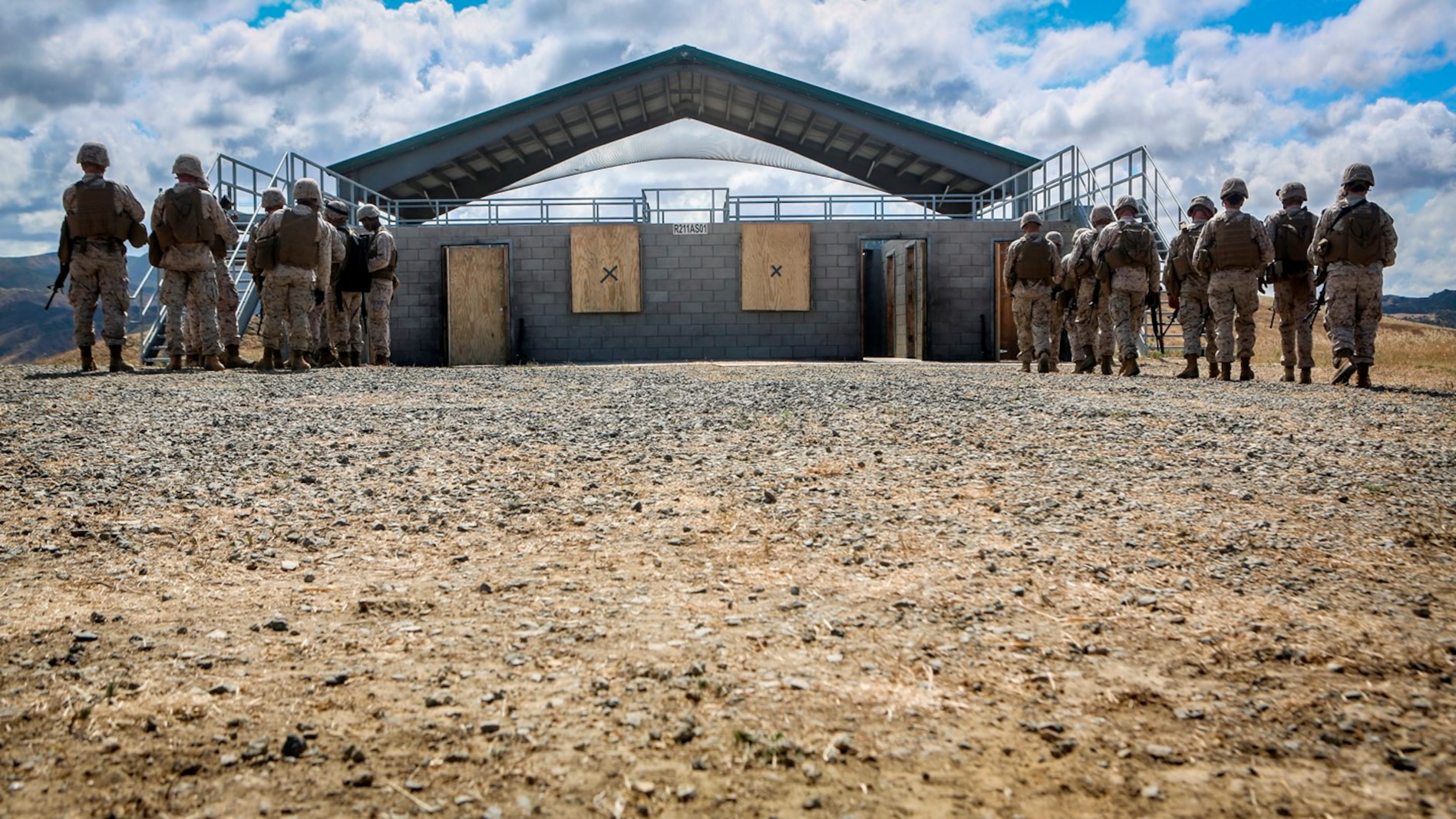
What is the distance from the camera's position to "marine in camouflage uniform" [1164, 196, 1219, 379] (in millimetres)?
11078

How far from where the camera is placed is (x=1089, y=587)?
10.00ft


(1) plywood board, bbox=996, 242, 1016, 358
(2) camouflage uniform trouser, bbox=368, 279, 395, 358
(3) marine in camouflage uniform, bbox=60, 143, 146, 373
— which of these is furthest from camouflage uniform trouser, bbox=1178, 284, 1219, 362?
(3) marine in camouflage uniform, bbox=60, 143, 146, 373

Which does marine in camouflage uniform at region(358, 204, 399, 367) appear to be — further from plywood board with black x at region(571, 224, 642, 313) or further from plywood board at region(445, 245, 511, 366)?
plywood board with black x at region(571, 224, 642, 313)

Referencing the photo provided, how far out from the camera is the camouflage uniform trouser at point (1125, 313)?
11.4 metres

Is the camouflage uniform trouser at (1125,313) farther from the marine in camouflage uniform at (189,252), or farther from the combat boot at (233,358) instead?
the combat boot at (233,358)

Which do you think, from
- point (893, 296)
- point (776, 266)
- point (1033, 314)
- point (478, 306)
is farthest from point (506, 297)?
point (1033, 314)

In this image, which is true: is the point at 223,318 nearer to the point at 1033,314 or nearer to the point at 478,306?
the point at 478,306

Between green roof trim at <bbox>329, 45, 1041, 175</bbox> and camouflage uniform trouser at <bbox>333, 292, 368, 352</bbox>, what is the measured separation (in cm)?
956

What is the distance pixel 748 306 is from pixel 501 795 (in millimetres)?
17598

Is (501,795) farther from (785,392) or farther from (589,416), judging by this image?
(785,392)

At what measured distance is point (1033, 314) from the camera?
12.8 metres

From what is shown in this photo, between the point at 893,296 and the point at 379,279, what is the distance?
33.6 ft

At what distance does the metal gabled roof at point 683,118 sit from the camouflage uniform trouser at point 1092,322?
10221 mm

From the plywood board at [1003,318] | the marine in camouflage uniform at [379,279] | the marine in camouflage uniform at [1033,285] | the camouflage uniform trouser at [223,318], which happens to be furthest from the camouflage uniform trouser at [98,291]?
the plywood board at [1003,318]
